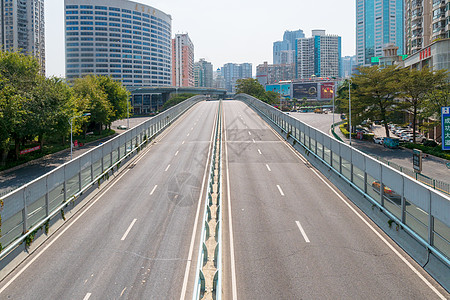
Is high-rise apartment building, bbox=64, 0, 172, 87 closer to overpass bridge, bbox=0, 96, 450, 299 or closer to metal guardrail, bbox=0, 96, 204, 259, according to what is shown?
metal guardrail, bbox=0, 96, 204, 259

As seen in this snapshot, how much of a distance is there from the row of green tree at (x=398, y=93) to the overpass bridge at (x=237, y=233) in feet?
105

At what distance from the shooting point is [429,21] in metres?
83.6

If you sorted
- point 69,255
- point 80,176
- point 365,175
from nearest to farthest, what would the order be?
point 69,255, point 365,175, point 80,176

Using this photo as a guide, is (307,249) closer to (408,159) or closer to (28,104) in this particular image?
(408,159)

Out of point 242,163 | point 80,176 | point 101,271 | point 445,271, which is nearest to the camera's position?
point 445,271

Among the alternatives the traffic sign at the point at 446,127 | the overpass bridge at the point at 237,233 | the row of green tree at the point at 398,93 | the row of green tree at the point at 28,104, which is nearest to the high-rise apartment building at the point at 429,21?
the row of green tree at the point at 398,93

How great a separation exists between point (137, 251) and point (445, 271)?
11.5 metres

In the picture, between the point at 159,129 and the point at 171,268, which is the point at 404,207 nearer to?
the point at 171,268

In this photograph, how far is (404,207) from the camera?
47.7 feet

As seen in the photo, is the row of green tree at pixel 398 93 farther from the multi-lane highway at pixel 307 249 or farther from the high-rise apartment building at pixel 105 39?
the high-rise apartment building at pixel 105 39

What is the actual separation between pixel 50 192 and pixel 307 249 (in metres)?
12.8

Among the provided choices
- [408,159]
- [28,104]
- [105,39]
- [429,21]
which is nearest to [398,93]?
[408,159]

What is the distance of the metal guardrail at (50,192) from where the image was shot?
13469 millimetres

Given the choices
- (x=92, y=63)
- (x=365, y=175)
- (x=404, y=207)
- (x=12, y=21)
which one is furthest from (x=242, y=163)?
(x=12, y=21)
